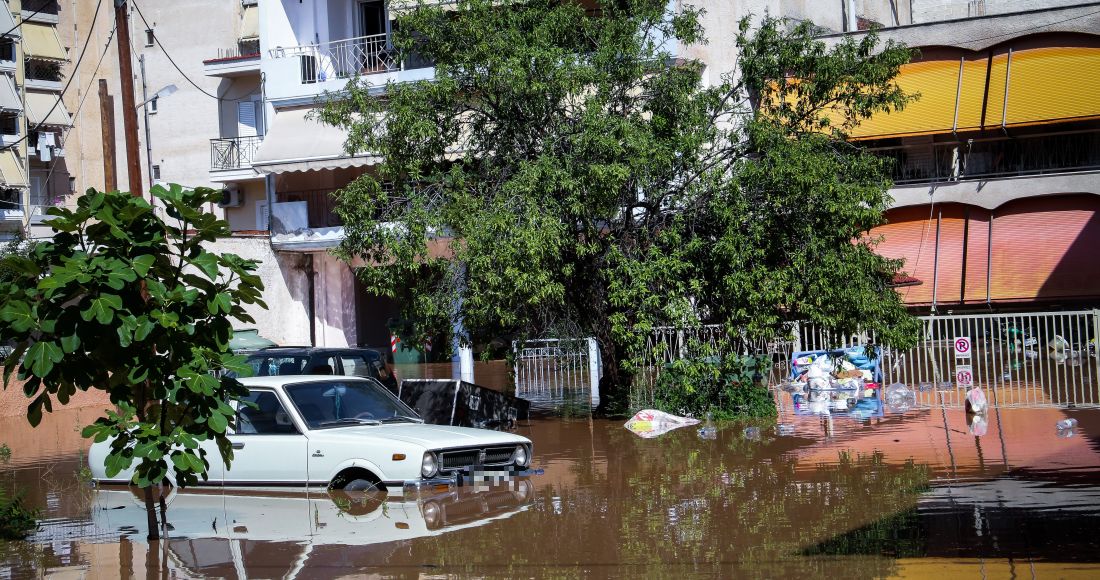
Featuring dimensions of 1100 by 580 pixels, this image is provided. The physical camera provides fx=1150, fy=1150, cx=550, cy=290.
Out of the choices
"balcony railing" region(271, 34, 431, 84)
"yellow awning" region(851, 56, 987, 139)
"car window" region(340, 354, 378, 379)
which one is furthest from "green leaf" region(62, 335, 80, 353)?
"yellow awning" region(851, 56, 987, 139)

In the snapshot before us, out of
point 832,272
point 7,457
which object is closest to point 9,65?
point 7,457

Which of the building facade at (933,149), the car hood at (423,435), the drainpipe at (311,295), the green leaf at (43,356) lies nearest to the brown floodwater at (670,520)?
the car hood at (423,435)

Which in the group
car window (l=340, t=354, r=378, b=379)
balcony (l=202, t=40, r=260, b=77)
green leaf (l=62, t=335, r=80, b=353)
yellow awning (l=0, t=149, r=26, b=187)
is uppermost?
balcony (l=202, t=40, r=260, b=77)

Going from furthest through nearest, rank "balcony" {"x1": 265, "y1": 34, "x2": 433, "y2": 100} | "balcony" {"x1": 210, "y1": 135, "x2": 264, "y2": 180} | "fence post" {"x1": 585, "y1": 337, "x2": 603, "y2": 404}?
1. "balcony" {"x1": 210, "y1": 135, "x2": 264, "y2": 180}
2. "balcony" {"x1": 265, "y1": 34, "x2": 433, "y2": 100}
3. "fence post" {"x1": 585, "y1": 337, "x2": 603, "y2": 404}

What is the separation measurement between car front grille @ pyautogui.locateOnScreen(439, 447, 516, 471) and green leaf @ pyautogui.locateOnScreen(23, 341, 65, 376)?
151 inches

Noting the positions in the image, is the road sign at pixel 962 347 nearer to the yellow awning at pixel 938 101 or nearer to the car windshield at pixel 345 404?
the car windshield at pixel 345 404

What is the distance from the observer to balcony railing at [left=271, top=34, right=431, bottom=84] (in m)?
29.9

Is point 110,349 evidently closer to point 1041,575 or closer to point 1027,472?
point 1041,575

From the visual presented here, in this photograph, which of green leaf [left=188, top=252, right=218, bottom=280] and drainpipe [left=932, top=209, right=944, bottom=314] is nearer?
green leaf [left=188, top=252, right=218, bottom=280]

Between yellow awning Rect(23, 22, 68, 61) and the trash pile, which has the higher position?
yellow awning Rect(23, 22, 68, 61)

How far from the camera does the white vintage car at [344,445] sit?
10656 mm

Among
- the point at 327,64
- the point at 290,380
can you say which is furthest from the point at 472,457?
the point at 327,64

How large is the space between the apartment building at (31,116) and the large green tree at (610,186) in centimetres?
3170

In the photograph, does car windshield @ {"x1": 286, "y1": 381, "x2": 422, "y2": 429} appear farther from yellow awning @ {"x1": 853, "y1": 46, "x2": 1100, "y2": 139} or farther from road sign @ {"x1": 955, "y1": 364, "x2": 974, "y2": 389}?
yellow awning @ {"x1": 853, "y1": 46, "x2": 1100, "y2": 139}
